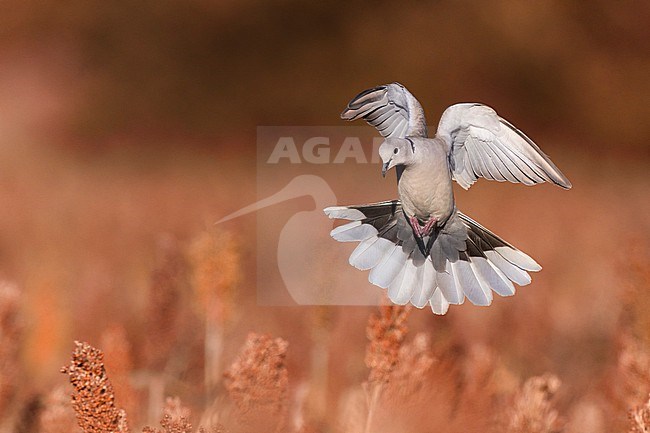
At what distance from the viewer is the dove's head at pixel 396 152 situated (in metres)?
1.44

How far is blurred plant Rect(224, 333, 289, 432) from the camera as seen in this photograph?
1029 mm

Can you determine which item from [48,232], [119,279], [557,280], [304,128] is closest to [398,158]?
[119,279]

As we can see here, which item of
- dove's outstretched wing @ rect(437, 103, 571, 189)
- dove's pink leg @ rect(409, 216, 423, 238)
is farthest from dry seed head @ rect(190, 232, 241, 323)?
dove's outstretched wing @ rect(437, 103, 571, 189)

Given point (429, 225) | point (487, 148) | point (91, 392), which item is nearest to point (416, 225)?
point (429, 225)

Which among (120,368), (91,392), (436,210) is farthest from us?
(436,210)

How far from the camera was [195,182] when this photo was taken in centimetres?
392

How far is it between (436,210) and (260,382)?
0.62m

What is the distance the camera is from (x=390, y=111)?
5.64 feet

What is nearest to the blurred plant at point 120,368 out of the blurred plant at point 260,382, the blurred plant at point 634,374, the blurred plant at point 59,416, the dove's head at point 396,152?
the blurred plant at point 59,416

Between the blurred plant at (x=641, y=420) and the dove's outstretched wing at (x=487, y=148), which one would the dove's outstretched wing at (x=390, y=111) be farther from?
the blurred plant at (x=641, y=420)

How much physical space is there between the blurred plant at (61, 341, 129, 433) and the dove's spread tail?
32.2 inches

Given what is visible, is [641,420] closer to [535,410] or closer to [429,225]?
[535,410]

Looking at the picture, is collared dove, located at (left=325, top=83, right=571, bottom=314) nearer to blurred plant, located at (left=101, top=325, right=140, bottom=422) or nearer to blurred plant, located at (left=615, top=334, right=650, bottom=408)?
blurred plant, located at (left=615, top=334, right=650, bottom=408)

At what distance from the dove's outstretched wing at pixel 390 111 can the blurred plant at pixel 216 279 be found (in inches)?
12.7
